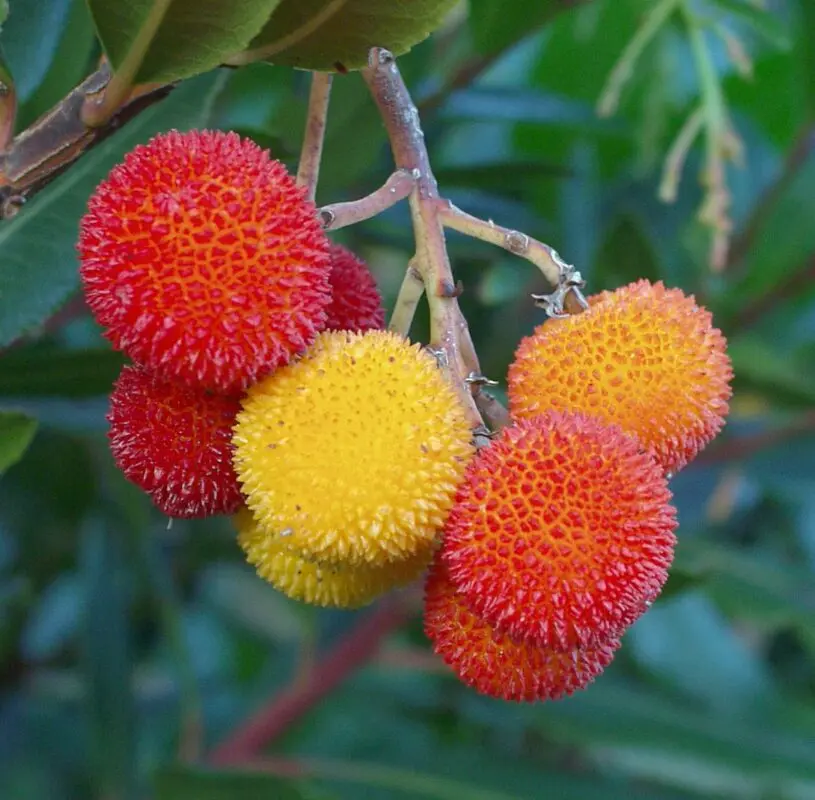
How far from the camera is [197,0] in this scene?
0.69 meters

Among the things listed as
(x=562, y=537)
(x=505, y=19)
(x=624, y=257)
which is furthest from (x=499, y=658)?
(x=624, y=257)

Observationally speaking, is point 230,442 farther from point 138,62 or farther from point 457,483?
point 138,62

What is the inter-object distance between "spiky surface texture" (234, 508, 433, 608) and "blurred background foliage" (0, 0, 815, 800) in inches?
12.4

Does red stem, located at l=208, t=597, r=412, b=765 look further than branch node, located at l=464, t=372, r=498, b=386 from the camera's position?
Yes

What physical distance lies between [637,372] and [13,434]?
0.48m

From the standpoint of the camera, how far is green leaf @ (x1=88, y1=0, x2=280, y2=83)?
2.25 ft

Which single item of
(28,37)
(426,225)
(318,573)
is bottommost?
(318,573)

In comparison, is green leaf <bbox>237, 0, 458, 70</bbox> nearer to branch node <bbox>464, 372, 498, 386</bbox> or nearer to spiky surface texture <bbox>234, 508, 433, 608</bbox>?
branch node <bbox>464, 372, 498, 386</bbox>

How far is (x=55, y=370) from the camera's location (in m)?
1.05

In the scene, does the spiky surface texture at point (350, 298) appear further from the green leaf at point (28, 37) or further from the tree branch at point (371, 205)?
the green leaf at point (28, 37)

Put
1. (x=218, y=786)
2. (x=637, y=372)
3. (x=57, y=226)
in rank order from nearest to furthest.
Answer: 1. (x=637, y=372)
2. (x=57, y=226)
3. (x=218, y=786)

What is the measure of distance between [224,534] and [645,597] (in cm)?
126

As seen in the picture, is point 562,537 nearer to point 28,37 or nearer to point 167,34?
point 167,34

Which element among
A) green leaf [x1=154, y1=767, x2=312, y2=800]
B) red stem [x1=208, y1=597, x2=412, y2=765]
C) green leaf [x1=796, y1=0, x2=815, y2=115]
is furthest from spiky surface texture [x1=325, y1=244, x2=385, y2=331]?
green leaf [x1=796, y1=0, x2=815, y2=115]
